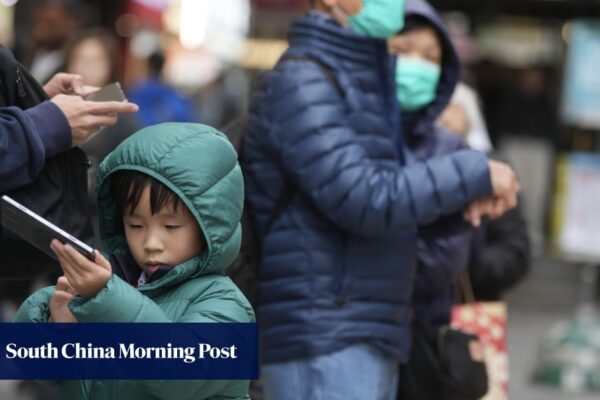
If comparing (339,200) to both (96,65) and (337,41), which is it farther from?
(96,65)

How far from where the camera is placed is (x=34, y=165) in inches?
119

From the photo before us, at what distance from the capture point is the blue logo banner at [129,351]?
258cm

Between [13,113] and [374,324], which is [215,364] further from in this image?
[374,324]

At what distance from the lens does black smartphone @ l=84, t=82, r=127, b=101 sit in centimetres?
327

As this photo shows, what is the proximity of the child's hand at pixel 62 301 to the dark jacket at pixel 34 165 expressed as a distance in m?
0.37

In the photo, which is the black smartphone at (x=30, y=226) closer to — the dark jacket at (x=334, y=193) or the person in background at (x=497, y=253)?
the dark jacket at (x=334, y=193)

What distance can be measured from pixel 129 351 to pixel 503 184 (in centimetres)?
168

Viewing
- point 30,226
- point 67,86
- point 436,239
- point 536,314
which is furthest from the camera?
point 536,314

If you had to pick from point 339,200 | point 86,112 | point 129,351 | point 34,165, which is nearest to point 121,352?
point 129,351

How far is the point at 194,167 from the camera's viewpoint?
109 inches

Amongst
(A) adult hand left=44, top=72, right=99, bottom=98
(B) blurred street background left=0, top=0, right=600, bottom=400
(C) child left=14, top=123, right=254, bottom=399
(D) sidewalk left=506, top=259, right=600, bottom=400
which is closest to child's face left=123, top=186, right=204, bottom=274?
(C) child left=14, top=123, right=254, bottom=399

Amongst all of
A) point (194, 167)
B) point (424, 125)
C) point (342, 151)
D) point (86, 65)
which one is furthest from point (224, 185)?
point (86, 65)

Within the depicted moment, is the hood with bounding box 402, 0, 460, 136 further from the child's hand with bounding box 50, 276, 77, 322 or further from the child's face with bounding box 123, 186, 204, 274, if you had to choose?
the child's hand with bounding box 50, 276, 77, 322

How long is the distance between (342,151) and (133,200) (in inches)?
44.5
